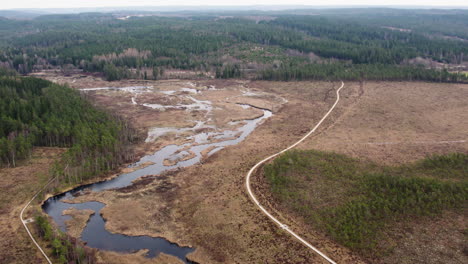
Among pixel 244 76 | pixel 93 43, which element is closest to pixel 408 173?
pixel 244 76

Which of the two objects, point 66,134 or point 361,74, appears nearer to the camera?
point 66,134

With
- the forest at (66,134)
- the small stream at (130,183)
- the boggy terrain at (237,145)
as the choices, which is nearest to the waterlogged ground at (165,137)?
the small stream at (130,183)

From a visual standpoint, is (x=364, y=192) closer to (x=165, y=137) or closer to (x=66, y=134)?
(x=165, y=137)

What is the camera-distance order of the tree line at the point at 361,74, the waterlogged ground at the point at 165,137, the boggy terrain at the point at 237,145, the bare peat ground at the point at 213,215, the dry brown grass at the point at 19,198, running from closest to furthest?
the dry brown grass at the point at 19,198
the bare peat ground at the point at 213,215
the boggy terrain at the point at 237,145
the waterlogged ground at the point at 165,137
the tree line at the point at 361,74

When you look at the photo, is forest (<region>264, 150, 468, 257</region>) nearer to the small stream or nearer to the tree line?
the small stream

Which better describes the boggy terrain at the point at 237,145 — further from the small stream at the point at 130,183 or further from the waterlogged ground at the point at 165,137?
the small stream at the point at 130,183

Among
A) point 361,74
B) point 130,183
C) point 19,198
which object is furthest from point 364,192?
point 361,74
